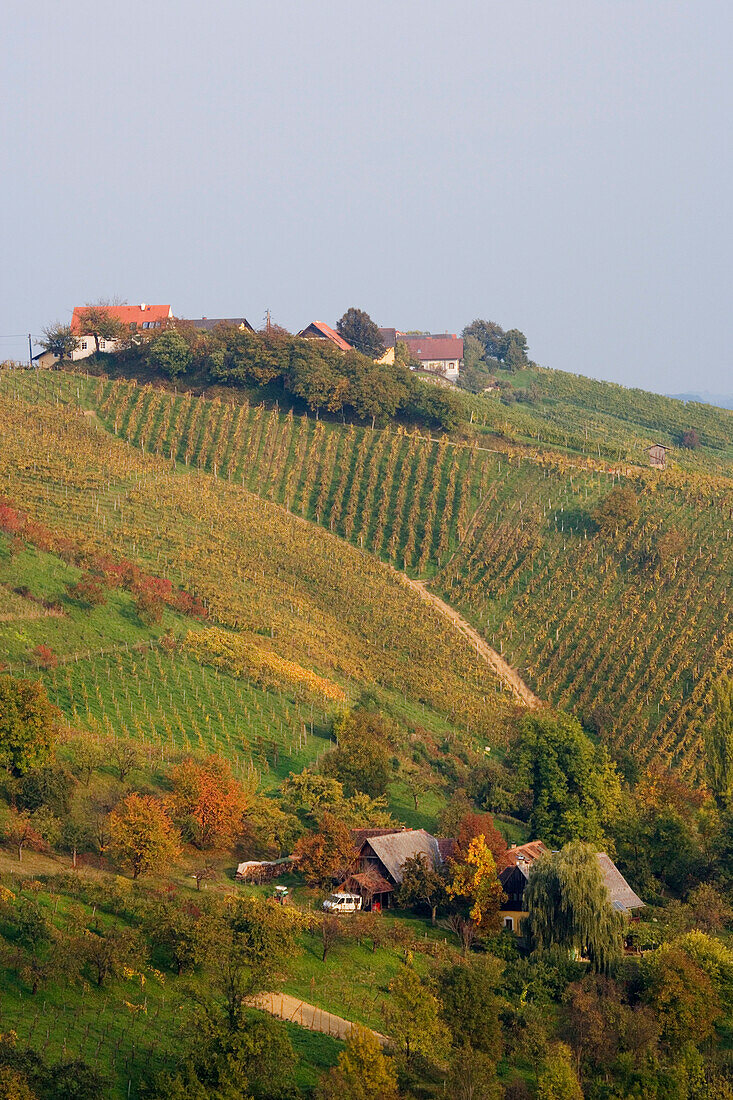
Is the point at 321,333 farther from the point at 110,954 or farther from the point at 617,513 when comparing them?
the point at 110,954

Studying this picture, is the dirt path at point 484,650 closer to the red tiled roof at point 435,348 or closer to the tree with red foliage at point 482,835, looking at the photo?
the tree with red foliage at point 482,835

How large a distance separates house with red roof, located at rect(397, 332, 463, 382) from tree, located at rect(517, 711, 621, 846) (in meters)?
77.5

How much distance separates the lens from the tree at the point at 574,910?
39.8 m

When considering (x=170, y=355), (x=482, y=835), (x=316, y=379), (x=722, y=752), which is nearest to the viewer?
(x=482, y=835)

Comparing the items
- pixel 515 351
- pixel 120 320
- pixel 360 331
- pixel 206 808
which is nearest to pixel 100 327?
pixel 120 320

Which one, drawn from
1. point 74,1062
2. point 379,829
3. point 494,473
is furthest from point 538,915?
point 494,473

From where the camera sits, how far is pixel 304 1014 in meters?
34.1

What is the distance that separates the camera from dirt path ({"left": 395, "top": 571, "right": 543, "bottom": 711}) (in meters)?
66.3

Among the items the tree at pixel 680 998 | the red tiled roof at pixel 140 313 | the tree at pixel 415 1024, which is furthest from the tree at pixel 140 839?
the red tiled roof at pixel 140 313

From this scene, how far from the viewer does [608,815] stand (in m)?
50.8

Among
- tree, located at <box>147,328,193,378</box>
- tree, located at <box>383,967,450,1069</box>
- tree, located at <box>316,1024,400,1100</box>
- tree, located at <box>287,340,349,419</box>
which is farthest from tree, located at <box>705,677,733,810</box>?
tree, located at <box>147,328,193,378</box>

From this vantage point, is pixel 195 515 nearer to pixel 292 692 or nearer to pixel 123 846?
pixel 292 692

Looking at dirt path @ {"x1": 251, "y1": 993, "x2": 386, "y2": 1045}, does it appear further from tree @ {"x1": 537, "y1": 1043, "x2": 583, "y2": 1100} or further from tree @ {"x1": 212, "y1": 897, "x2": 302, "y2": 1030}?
tree @ {"x1": 537, "y1": 1043, "x2": 583, "y2": 1100}

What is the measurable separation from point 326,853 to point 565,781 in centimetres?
1391
